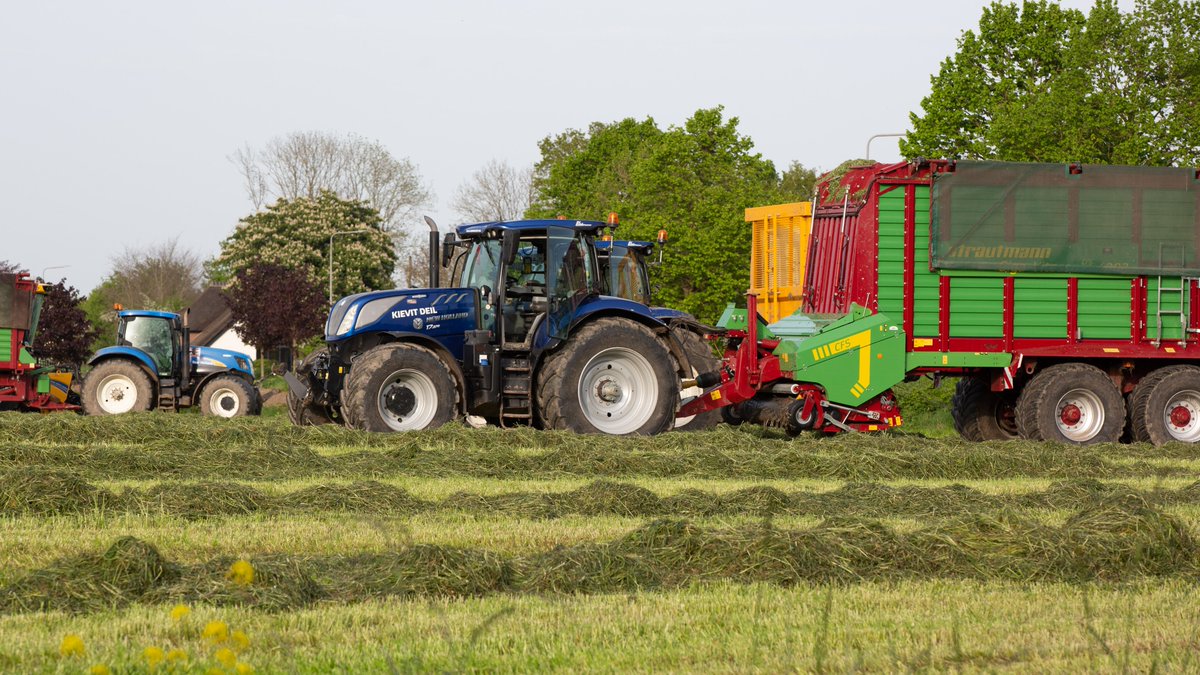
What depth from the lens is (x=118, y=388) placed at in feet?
77.3

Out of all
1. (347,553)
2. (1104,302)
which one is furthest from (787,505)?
(1104,302)

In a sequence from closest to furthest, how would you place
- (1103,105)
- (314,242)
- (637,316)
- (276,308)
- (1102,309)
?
(637,316) → (1102,309) → (1103,105) → (276,308) → (314,242)

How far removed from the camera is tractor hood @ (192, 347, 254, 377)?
81.1 feet

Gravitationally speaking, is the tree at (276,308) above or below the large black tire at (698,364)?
above

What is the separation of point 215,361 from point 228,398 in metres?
0.93

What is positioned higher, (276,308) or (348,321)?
(276,308)

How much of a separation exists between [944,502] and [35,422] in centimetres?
1212

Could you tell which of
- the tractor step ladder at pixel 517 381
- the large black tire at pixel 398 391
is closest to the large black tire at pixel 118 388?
the large black tire at pixel 398 391

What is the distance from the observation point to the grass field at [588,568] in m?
5.50

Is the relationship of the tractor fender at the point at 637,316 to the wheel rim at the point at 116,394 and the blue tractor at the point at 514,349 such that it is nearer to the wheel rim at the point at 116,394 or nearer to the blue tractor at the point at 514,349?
the blue tractor at the point at 514,349

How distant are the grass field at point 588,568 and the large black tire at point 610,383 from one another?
290 cm

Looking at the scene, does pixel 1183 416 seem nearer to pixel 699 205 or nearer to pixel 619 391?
pixel 619 391

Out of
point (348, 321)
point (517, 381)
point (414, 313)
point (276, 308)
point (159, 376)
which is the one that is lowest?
point (159, 376)

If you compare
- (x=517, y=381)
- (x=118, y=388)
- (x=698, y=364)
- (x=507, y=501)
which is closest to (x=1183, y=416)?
(x=698, y=364)
